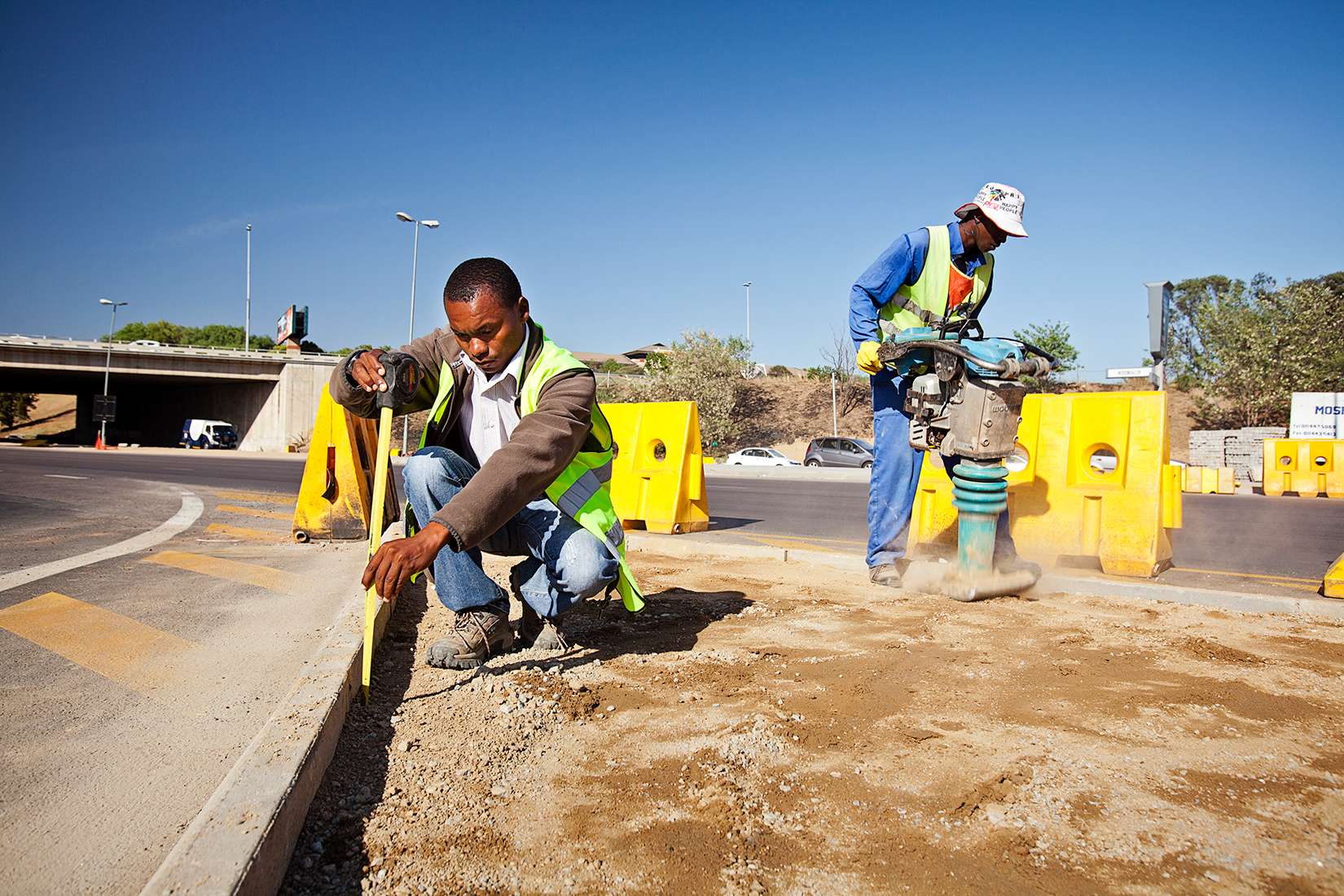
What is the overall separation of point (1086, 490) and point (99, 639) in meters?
5.19

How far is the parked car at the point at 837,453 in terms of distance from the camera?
2938 cm

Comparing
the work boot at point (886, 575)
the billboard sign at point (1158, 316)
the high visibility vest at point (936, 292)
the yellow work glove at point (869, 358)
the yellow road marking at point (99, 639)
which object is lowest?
the yellow road marking at point (99, 639)

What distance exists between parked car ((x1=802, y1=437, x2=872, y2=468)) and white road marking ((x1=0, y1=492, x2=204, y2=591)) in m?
23.1

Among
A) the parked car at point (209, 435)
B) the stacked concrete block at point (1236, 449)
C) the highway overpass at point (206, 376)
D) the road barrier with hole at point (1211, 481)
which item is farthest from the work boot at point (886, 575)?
the parked car at point (209, 435)

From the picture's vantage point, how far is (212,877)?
1454 mm

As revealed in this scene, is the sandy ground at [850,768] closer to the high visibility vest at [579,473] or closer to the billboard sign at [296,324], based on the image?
the high visibility vest at [579,473]

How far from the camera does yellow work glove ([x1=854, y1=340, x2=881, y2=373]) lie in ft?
14.9

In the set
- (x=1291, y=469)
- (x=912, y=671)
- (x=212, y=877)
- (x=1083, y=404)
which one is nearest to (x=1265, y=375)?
(x=1291, y=469)

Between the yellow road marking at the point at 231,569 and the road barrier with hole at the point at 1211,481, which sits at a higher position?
the road barrier with hole at the point at 1211,481

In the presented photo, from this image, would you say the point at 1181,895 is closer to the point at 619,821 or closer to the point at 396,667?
the point at 619,821

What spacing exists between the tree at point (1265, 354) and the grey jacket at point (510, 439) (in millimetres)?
36945

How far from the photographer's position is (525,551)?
327 centimetres

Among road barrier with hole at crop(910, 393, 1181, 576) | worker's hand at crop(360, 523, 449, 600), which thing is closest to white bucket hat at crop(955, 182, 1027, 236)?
road barrier with hole at crop(910, 393, 1181, 576)

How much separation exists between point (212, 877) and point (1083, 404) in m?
5.22
